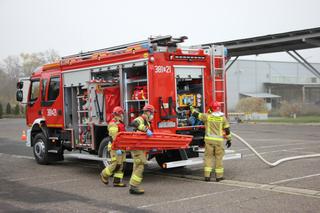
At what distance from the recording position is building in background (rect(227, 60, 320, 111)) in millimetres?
57312

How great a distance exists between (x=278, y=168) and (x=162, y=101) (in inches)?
127

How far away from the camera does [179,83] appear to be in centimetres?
1109

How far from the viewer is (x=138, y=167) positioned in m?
8.62

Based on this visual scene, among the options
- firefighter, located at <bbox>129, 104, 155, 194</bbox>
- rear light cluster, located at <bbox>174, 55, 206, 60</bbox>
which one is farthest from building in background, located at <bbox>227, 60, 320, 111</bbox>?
firefighter, located at <bbox>129, 104, 155, 194</bbox>

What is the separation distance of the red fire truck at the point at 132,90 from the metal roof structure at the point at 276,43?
14.6m

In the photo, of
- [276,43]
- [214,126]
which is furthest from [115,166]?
[276,43]

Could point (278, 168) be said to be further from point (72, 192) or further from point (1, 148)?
point (1, 148)

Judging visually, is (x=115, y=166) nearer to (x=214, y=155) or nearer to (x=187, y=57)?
(x=214, y=155)

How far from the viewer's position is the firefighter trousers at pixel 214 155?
31.3ft

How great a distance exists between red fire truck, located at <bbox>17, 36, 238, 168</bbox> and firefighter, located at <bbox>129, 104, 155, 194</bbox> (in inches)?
34.1

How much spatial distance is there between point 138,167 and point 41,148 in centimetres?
576

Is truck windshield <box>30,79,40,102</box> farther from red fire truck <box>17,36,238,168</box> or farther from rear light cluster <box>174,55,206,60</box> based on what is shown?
rear light cluster <box>174,55,206,60</box>

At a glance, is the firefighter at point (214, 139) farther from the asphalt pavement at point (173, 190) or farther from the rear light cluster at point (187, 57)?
the rear light cluster at point (187, 57)

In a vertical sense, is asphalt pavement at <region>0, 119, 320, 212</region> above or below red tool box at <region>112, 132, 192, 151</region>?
below
